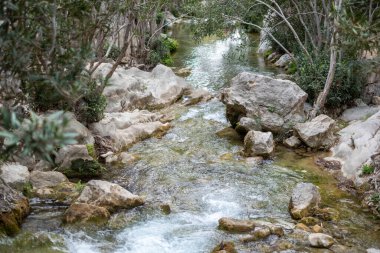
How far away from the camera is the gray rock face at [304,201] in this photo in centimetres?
1062

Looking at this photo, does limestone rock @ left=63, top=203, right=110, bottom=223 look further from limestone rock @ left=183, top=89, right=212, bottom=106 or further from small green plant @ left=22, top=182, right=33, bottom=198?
limestone rock @ left=183, top=89, right=212, bottom=106

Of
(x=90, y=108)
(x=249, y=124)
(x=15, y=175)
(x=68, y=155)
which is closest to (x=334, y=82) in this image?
(x=249, y=124)

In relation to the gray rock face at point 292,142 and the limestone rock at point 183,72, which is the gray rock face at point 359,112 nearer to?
the gray rock face at point 292,142

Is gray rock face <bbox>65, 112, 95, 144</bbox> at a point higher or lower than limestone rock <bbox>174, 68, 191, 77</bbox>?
higher

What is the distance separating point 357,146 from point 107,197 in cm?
793

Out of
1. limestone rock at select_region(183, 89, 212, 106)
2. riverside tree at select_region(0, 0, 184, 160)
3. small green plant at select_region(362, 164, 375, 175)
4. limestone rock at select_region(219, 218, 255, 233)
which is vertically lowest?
limestone rock at select_region(183, 89, 212, 106)

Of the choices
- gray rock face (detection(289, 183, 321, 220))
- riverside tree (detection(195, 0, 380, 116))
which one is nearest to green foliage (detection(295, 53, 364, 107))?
riverside tree (detection(195, 0, 380, 116))

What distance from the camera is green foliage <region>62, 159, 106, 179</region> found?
1301 cm

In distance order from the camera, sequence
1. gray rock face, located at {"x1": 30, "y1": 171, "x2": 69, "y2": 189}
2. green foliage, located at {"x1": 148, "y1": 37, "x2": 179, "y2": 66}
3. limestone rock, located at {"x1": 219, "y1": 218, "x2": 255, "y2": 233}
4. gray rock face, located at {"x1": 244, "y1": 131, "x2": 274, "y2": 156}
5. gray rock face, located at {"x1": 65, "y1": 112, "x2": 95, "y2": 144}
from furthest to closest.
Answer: green foliage, located at {"x1": 148, "y1": 37, "x2": 179, "y2": 66}, gray rock face, located at {"x1": 244, "y1": 131, "x2": 274, "y2": 156}, gray rock face, located at {"x1": 65, "y1": 112, "x2": 95, "y2": 144}, gray rock face, located at {"x1": 30, "y1": 171, "x2": 69, "y2": 189}, limestone rock, located at {"x1": 219, "y1": 218, "x2": 255, "y2": 233}

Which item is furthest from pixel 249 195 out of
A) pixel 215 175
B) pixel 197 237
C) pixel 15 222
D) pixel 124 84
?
pixel 124 84

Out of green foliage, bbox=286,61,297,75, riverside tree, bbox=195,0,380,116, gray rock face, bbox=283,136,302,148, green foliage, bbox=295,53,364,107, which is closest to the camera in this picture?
riverside tree, bbox=195,0,380,116

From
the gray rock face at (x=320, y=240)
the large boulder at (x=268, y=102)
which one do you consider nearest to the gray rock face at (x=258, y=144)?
the large boulder at (x=268, y=102)

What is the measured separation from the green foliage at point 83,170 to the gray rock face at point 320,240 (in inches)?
257

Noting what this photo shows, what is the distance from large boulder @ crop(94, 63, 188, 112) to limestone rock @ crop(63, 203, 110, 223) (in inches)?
337
